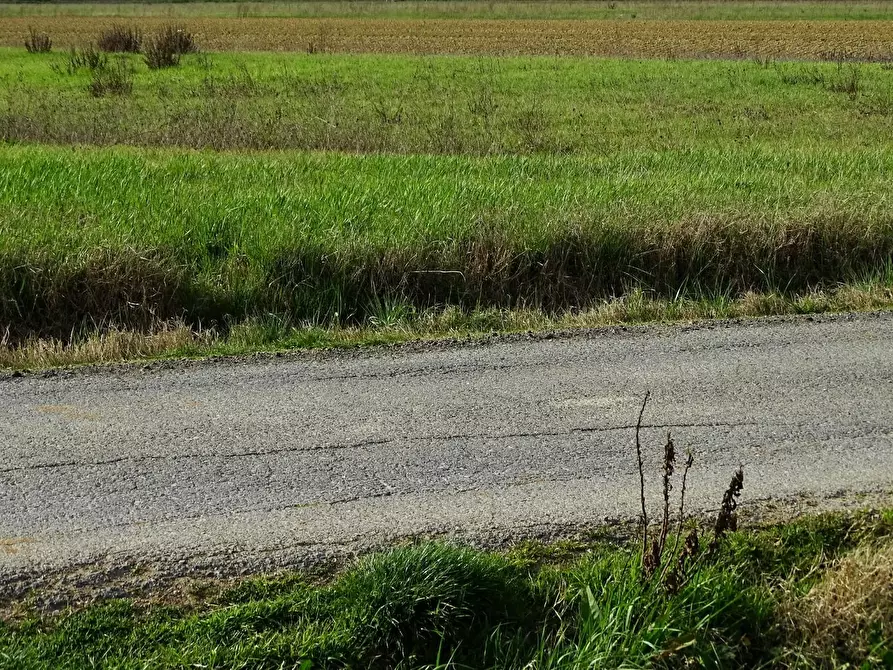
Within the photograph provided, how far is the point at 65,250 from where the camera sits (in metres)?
7.31

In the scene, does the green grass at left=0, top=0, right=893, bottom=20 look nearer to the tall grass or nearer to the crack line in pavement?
the tall grass

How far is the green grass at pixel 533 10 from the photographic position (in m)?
60.2

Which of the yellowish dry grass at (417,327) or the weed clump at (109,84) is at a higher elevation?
the weed clump at (109,84)

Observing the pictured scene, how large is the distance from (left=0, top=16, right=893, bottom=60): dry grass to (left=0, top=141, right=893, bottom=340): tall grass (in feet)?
88.3

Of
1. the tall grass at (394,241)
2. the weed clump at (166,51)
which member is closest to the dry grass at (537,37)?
the weed clump at (166,51)

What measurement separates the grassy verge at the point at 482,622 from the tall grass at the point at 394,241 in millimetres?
3840

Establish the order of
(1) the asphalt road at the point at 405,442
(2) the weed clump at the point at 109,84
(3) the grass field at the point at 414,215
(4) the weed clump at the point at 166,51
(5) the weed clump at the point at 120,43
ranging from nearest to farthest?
(1) the asphalt road at the point at 405,442 → (3) the grass field at the point at 414,215 → (2) the weed clump at the point at 109,84 → (4) the weed clump at the point at 166,51 → (5) the weed clump at the point at 120,43

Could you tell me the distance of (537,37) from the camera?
43.2 meters

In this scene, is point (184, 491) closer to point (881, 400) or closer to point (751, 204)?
point (881, 400)

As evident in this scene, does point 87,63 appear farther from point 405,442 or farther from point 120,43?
point 405,442

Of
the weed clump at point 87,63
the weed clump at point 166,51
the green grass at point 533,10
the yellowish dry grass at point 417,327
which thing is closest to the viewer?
the yellowish dry grass at point 417,327

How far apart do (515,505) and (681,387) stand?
1.91 m

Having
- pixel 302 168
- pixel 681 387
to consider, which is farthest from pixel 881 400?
pixel 302 168

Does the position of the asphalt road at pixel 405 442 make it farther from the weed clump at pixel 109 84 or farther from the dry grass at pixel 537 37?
the dry grass at pixel 537 37
